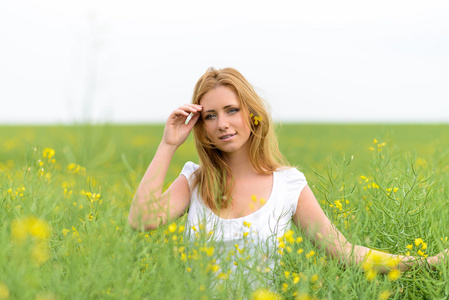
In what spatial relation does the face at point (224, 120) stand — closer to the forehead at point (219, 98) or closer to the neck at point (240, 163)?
the forehead at point (219, 98)

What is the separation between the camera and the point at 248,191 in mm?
3096

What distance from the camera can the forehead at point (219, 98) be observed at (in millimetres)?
3043

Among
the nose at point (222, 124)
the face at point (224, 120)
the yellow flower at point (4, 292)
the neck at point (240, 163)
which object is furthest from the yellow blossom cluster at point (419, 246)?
the yellow flower at point (4, 292)

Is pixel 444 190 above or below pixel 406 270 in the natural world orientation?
above

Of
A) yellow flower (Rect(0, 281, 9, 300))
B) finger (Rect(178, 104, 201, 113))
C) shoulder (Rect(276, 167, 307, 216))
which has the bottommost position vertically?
yellow flower (Rect(0, 281, 9, 300))

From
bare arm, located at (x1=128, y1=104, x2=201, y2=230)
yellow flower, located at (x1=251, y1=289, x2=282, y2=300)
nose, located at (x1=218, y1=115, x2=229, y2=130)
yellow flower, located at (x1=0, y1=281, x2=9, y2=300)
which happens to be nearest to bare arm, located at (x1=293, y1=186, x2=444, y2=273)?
yellow flower, located at (x1=251, y1=289, x2=282, y2=300)

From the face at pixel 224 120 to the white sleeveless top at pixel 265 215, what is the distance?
353mm

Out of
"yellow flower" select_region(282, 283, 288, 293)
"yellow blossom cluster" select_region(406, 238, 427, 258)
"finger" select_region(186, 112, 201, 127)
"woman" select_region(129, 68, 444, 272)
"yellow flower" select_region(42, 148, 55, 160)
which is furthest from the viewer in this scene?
"yellow flower" select_region(42, 148, 55, 160)

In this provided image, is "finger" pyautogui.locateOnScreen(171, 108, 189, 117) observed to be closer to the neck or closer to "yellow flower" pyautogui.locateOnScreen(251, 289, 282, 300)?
the neck

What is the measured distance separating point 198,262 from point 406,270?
1391 millimetres

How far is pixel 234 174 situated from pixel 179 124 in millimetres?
482

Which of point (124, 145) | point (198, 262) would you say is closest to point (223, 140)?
point (198, 262)

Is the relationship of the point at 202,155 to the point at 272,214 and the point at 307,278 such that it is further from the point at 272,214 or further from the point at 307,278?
the point at 307,278

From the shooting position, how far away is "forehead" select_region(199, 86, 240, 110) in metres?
3.04
